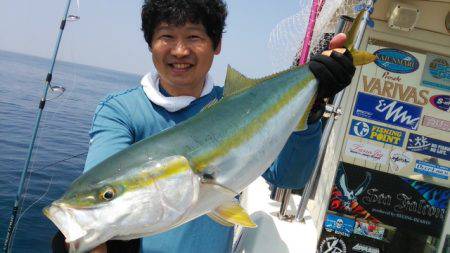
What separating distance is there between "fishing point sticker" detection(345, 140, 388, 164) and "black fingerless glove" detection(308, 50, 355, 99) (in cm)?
295

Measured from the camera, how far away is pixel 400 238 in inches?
203

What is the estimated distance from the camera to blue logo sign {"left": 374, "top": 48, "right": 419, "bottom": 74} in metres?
4.94

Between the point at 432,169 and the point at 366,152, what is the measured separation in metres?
0.85

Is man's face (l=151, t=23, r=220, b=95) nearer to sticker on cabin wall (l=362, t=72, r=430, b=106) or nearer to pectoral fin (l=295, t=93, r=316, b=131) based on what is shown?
pectoral fin (l=295, t=93, r=316, b=131)

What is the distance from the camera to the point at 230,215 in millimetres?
1654

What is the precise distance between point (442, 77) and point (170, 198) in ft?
15.2

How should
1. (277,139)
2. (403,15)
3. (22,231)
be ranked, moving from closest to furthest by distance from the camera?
1. (277,139)
2. (403,15)
3. (22,231)

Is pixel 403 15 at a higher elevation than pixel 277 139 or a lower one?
higher

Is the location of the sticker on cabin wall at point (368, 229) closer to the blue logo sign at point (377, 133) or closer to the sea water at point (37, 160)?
the blue logo sign at point (377, 133)

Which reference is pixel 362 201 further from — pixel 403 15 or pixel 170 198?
pixel 170 198

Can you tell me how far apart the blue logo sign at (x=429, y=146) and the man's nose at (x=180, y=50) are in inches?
151

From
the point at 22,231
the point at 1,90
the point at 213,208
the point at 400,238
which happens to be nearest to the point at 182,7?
the point at 213,208

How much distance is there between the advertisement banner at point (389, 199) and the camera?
498cm

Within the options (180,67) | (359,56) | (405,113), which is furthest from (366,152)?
(180,67)
